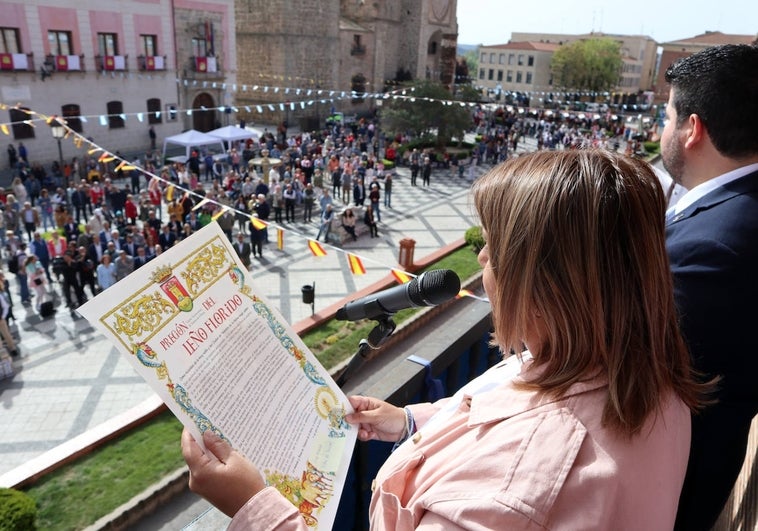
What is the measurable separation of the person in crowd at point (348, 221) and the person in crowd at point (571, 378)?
1498 cm

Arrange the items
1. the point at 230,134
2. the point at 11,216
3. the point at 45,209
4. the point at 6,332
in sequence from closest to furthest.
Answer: the point at 6,332
the point at 11,216
the point at 45,209
the point at 230,134

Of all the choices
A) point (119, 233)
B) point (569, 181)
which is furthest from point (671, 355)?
point (119, 233)

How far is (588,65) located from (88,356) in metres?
59.4

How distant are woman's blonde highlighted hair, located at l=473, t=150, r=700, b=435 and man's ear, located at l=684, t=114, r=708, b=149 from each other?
1.19 m

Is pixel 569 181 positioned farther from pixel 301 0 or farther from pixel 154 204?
pixel 301 0

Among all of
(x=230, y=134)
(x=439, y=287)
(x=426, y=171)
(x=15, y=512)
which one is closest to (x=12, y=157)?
(x=230, y=134)

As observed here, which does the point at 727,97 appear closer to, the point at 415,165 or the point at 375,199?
the point at 375,199

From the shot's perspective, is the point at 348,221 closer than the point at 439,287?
No

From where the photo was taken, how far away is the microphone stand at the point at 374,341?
5.88 ft

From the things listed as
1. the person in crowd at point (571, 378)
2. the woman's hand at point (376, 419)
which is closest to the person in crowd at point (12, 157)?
the woman's hand at point (376, 419)

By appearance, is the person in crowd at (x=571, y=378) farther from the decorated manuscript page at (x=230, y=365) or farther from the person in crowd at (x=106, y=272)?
the person in crowd at (x=106, y=272)

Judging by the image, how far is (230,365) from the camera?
1404 mm

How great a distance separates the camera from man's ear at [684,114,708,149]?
207 centimetres

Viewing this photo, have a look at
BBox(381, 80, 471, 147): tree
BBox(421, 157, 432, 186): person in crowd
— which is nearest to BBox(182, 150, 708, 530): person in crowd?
BBox(421, 157, 432, 186): person in crowd
